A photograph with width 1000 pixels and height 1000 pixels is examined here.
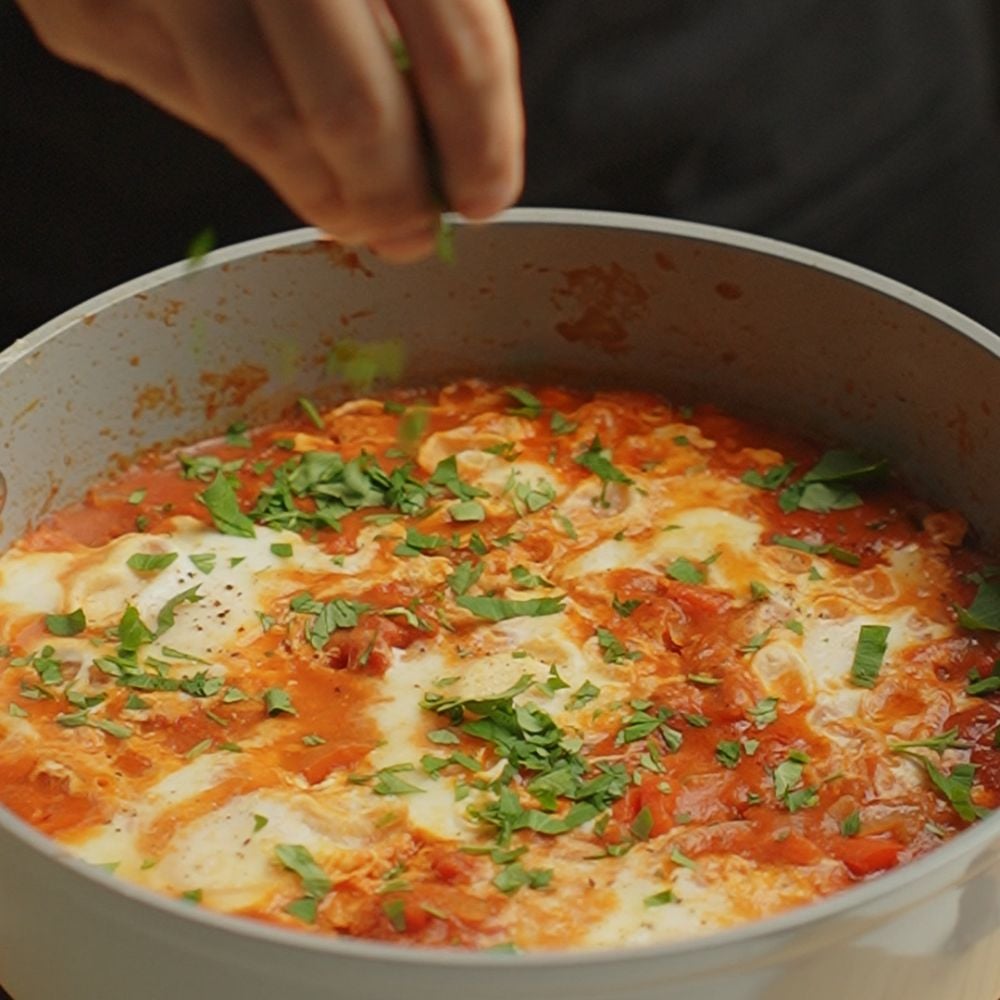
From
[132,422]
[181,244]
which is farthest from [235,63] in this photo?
[181,244]

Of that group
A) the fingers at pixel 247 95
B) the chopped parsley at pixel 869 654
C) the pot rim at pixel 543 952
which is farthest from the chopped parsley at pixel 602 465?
the fingers at pixel 247 95

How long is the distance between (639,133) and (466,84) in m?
1.72

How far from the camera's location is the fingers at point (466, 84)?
1.50 m

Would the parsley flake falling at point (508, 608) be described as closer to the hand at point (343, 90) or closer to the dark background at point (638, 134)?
the hand at point (343, 90)

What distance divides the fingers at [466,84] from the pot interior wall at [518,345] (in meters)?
1.18

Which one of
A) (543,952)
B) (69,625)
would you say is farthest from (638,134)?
(543,952)

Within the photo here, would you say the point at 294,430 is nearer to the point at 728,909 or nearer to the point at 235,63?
the point at 728,909

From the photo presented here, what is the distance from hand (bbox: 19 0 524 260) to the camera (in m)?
1.46

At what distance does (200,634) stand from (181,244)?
0.99 meters

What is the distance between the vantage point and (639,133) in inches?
126

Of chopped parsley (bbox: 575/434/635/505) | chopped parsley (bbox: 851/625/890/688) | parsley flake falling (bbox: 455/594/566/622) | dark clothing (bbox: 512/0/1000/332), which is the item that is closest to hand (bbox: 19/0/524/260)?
parsley flake falling (bbox: 455/594/566/622)

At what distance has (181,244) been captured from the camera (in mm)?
3164

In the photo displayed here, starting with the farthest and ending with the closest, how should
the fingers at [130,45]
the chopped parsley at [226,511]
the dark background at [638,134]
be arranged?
the dark background at [638,134] → the chopped parsley at [226,511] → the fingers at [130,45]

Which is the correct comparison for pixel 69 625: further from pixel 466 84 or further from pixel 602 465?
pixel 466 84
